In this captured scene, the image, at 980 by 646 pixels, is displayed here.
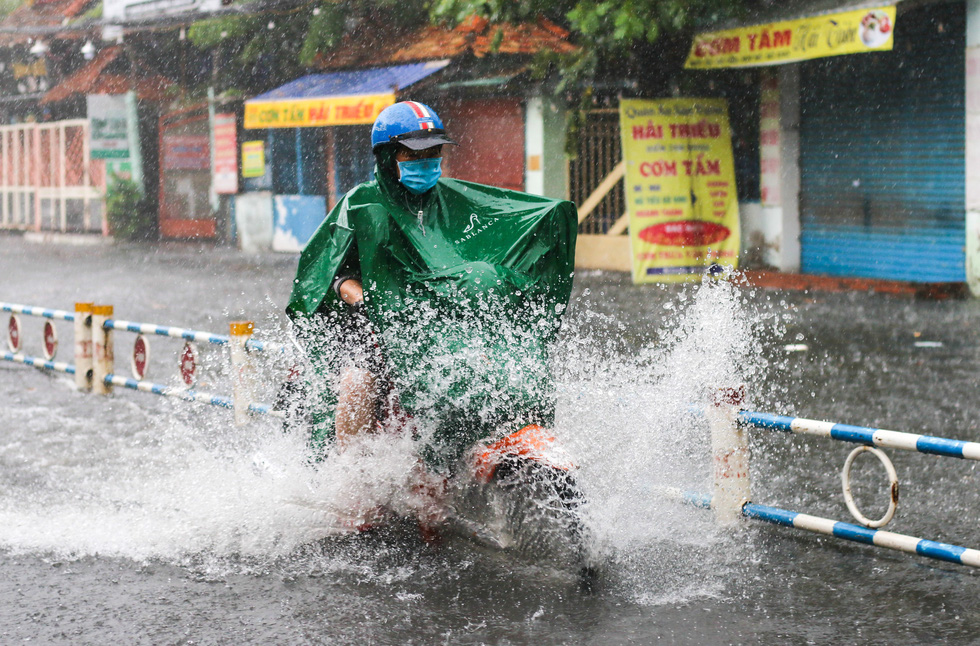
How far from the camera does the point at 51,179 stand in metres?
30.9

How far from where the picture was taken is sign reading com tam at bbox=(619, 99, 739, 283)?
51.0 ft

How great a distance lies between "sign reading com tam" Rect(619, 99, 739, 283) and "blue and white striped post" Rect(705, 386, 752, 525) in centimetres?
1049

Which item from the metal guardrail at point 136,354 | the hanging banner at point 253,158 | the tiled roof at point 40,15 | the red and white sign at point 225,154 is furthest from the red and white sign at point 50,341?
the tiled roof at point 40,15

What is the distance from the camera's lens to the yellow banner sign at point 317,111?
19.4 m

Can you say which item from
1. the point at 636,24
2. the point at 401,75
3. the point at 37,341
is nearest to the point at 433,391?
the point at 37,341

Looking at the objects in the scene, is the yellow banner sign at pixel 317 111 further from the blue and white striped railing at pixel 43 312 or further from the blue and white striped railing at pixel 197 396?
the blue and white striped railing at pixel 197 396

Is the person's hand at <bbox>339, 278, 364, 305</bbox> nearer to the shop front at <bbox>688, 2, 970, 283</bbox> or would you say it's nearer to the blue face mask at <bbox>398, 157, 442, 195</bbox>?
the blue face mask at <bbox>398, 157, 442, 195</bbox>

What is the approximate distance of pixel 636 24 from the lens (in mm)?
14055

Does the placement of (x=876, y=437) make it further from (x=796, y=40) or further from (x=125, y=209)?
(x=125, y=209)

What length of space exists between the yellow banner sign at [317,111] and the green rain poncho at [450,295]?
14548mm

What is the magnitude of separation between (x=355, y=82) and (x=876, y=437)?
17.7 meters

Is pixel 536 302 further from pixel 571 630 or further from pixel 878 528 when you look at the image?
pixel 878 528

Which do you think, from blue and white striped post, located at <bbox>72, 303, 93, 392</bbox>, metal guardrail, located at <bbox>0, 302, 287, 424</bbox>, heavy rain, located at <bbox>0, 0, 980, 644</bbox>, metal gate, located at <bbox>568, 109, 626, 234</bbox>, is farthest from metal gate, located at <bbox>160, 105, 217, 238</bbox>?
blue and white striped post, located at <bbox>72, 303, 93, 392</bbox>

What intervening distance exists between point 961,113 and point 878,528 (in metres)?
10.6
